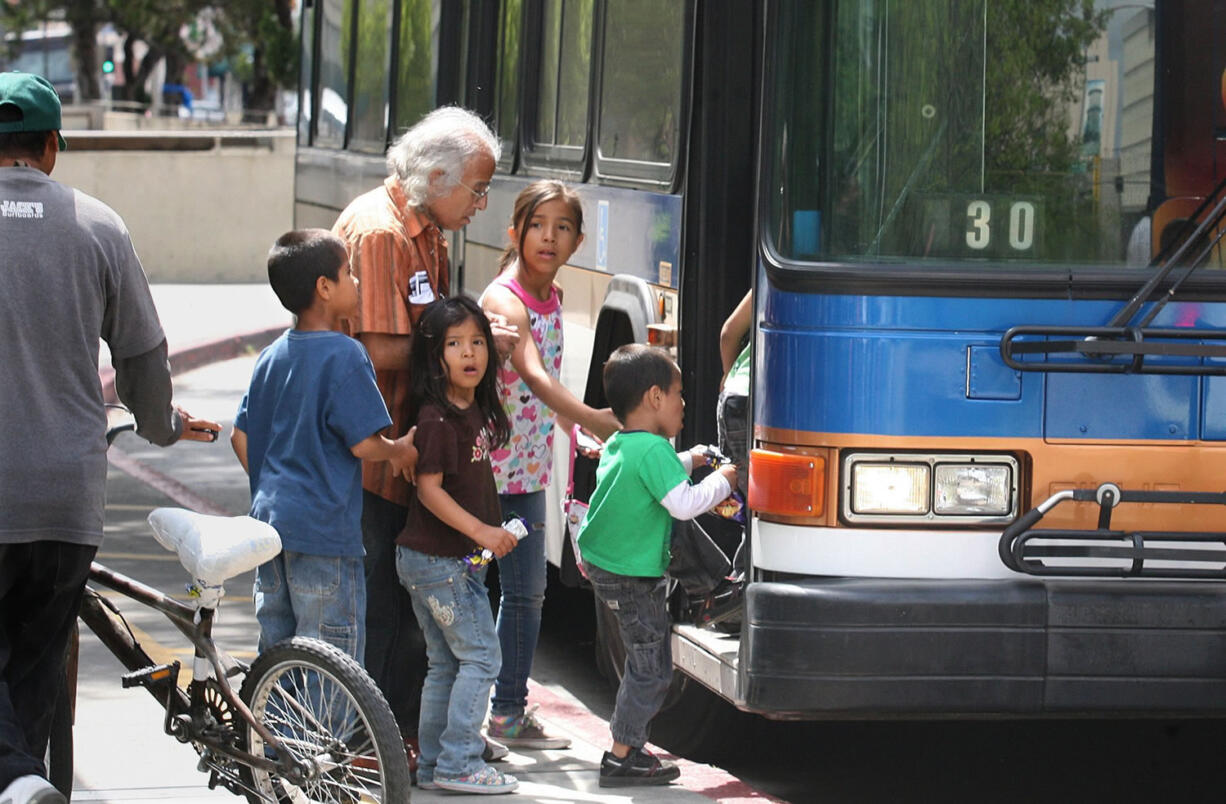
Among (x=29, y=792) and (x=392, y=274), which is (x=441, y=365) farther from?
(x=29, y=792)

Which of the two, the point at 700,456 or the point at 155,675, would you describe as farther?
the point at 700,456

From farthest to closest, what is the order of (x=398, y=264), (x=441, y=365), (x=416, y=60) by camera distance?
1. (x=416, y=60)
2. (x=398, y=264)
3. (x=441, y=365)

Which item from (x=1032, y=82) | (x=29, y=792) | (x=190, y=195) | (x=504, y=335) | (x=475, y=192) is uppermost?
(x=190, y=195)

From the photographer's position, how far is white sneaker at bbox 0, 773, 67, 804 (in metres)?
3.98

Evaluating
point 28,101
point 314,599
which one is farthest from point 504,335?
point 28,101

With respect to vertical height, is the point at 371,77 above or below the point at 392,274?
above

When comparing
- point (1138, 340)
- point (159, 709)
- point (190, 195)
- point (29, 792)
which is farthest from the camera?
point (190, 195)

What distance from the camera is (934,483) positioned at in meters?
4.81

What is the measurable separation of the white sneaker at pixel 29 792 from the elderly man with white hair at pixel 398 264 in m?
1.67

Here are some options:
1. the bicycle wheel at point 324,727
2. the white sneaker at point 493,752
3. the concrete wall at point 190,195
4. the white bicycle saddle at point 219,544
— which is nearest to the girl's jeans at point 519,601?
the white sneaker at point 493,752

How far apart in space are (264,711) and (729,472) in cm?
140

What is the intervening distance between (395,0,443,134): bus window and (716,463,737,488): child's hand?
11.9ft

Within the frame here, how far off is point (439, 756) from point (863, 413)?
1.63 meters

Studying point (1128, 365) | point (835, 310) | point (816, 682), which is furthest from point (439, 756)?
point (1128, 365)
